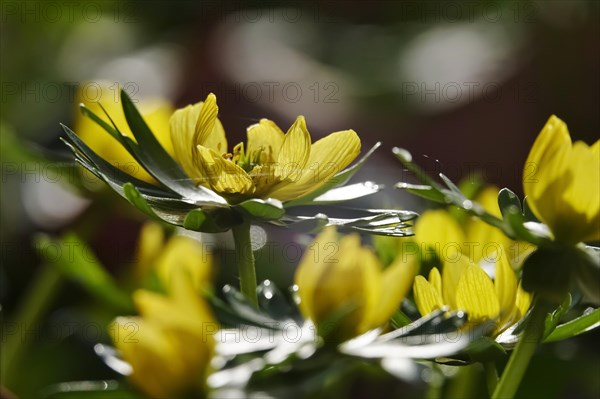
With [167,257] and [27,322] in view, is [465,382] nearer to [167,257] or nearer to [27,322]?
[167,257]

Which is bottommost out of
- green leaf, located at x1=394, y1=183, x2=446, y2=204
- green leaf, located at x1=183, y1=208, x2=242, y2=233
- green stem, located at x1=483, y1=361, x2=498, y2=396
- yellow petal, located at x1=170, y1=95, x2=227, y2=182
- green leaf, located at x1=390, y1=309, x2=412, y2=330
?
green stem, located at x1=483, y1=361, x2=498, y2=396

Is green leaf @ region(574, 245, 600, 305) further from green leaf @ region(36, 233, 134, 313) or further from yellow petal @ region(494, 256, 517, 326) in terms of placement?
green leaf @ region(36, 233, 134, 313)

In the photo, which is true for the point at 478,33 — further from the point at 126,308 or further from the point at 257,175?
the point at 257,175

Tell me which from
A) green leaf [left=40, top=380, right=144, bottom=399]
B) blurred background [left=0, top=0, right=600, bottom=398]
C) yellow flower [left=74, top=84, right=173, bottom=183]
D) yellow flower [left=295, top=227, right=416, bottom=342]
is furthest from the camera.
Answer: blurred background [left=0, top=0, right=600, bottom=398]

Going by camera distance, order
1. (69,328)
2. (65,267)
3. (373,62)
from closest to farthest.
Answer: (65,267)
(69,328)
(373,62)

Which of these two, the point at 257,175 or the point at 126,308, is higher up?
the point at 257,175

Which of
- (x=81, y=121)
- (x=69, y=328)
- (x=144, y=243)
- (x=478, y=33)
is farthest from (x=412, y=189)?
(x=478, y=33)

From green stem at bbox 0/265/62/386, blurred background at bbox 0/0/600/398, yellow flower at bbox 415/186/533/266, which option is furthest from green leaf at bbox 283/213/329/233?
blurred background at bbox 0/0/600/398

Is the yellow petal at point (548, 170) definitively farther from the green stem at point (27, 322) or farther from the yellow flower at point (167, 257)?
A: the green stem at point (27, 322)

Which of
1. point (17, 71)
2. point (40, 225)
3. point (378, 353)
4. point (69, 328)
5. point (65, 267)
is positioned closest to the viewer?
point (378, 353)
